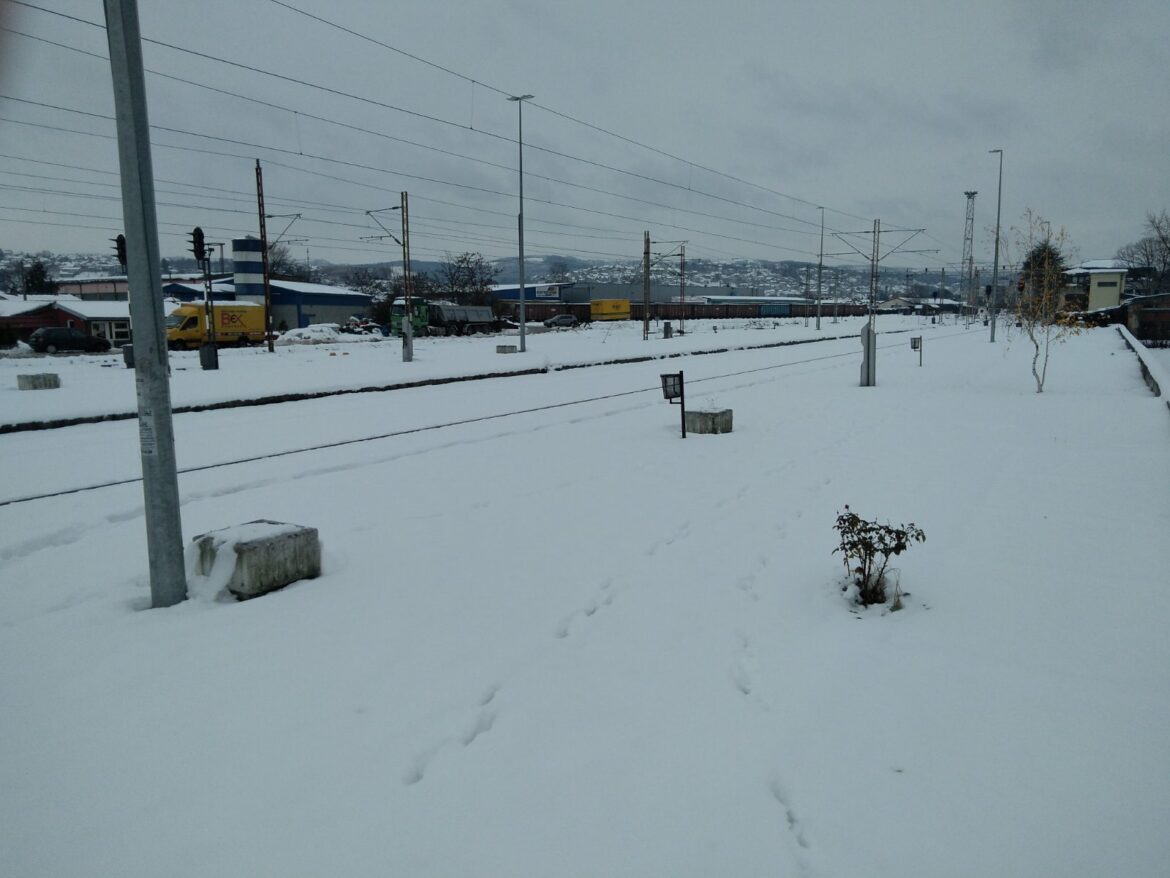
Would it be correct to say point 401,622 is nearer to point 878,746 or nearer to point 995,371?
point 878,746

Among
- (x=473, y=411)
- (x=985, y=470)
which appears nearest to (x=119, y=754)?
(x=985, y=470)

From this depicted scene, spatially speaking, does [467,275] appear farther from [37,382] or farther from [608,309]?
[37,382]

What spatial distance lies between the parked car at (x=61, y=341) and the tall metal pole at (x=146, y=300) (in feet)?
137

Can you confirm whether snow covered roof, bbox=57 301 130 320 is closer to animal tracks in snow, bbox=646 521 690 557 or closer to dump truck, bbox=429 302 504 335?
dump truck, bbox=429 302 504 335

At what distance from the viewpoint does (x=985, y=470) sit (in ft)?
32.1

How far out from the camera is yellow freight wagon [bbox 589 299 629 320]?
280ft

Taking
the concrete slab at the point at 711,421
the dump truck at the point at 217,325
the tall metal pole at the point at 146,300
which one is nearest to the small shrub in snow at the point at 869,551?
the tall metal pole at the point at 146,300

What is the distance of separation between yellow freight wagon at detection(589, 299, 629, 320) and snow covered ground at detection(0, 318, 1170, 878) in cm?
7679

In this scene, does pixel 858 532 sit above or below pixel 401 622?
above

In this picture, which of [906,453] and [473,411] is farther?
[473,411]

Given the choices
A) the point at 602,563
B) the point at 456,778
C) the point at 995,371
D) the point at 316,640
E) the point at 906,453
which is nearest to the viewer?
the point at 456,778

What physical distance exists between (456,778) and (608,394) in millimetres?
16142

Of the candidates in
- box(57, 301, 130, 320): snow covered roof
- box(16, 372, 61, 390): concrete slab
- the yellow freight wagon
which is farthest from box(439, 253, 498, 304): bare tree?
box(16, 372, 61, 390): concrete slab

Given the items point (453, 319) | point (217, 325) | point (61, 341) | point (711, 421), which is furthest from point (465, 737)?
point (453, 319)
